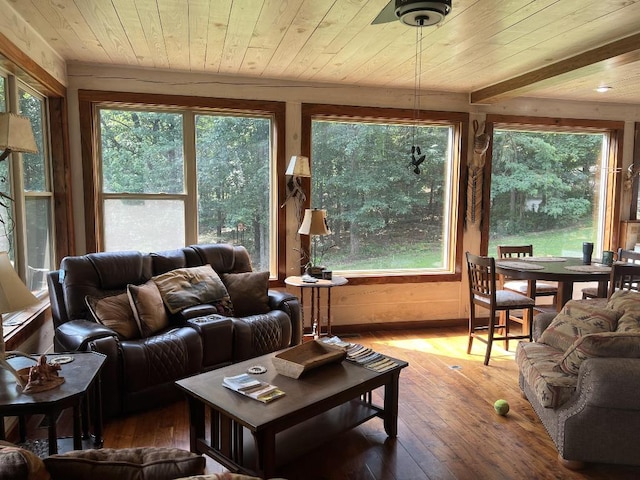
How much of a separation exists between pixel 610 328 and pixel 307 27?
8.44 ft

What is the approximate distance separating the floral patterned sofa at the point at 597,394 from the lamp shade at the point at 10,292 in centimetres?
260

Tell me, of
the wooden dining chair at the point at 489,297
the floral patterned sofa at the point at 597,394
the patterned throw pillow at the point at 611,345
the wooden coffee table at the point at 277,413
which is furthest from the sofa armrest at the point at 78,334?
the wooden dining chair at the point at 489,297

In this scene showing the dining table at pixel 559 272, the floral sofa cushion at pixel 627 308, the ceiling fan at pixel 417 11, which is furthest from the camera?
the dining table at pixel 559 272

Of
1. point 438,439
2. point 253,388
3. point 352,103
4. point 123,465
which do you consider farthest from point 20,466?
point 352,103

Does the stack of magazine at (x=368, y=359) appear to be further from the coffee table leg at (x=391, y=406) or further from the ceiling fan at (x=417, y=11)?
the ceiling fan at (x=417, y=11)

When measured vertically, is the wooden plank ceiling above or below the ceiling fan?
above

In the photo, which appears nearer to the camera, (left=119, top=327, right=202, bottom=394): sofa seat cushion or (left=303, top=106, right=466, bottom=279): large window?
(left=119, top=327, right=202, bottom=394): sofa seat cushion

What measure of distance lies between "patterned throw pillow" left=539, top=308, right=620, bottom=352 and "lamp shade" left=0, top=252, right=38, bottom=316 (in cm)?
294

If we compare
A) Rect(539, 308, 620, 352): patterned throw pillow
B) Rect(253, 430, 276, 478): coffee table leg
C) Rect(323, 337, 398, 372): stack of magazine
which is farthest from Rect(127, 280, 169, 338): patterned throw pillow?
Rect(539, 308, 620, 352): patterned throw pillow

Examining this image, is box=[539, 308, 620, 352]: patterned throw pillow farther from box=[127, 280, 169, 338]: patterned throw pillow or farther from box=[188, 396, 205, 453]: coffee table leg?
box=[127, 280, 169, 338]: patterned throw pillow

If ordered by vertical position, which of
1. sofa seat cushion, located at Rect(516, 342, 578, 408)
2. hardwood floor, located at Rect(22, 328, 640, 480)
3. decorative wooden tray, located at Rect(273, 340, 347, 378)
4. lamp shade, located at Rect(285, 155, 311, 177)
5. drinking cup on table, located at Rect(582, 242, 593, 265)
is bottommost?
hardwood floor, located at Rect(22, 328, 640, 480)

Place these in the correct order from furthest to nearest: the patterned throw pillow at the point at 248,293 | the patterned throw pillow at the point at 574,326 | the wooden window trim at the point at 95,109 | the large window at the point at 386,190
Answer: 1. the large window at the point at 386,190
2. the wooden window trim at the point at 95,109
3. the patterned throw pillow at the point at 248,293
4. the patterned throw pillow at the point at 574,326

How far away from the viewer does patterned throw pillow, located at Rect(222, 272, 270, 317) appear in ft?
12.8

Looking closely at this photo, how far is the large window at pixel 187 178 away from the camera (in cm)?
419
